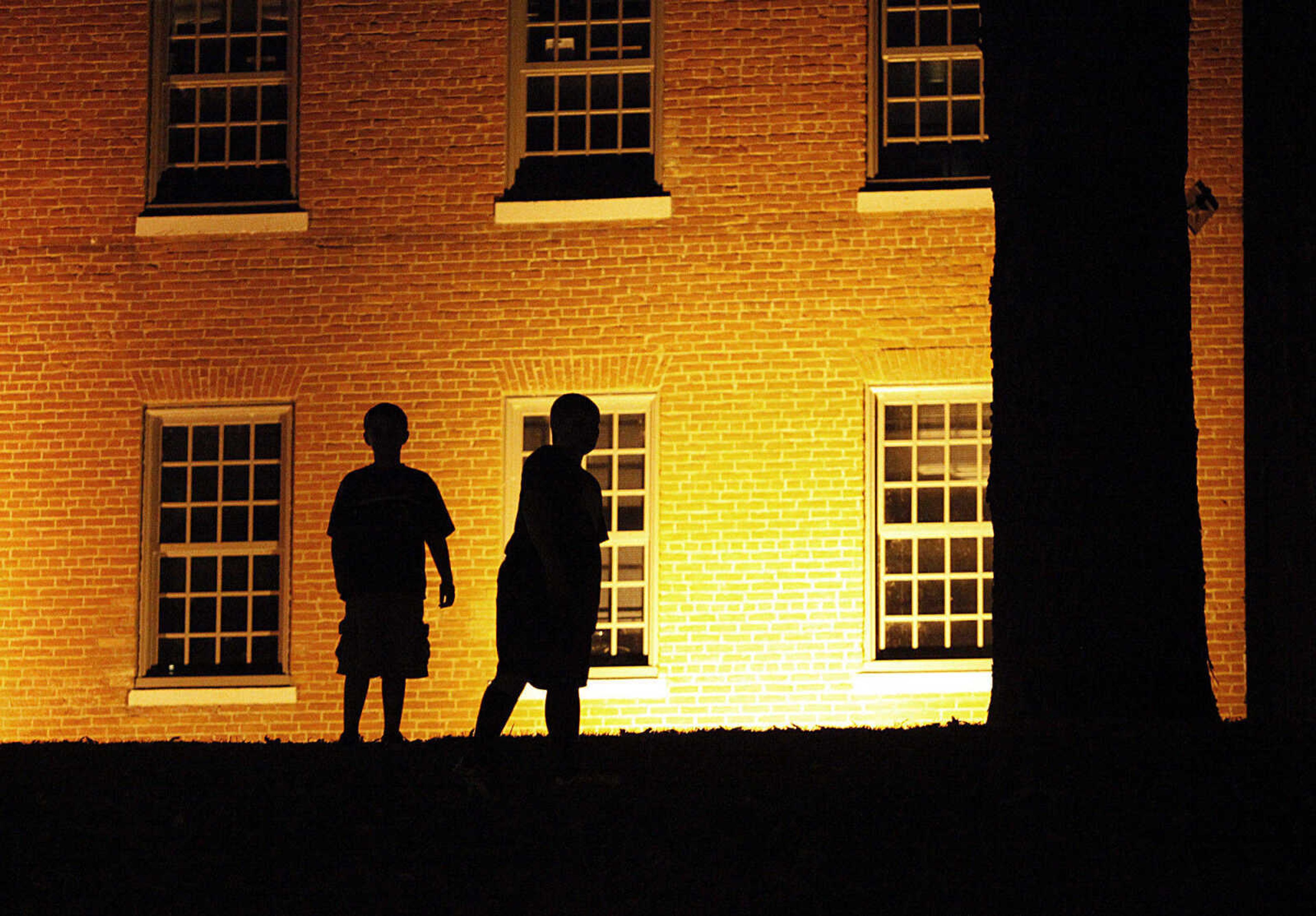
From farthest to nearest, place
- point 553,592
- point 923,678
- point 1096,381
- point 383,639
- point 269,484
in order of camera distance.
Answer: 1. point 269,484
2. point 923,678
3. point 383,639
4. point 1096,381
5. point 553,592

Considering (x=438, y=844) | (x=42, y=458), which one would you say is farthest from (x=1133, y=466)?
(x=42, y=458)

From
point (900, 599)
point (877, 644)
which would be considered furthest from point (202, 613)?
point (900, 599)

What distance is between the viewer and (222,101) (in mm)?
14172

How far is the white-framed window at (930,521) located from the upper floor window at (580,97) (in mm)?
2828

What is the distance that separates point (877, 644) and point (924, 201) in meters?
3.40

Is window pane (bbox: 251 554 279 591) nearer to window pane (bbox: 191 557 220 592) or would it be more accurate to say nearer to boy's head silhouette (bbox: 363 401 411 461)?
window pane (bbox: 191 557 220 592)

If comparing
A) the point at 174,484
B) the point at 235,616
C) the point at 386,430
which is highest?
the point at 386,430

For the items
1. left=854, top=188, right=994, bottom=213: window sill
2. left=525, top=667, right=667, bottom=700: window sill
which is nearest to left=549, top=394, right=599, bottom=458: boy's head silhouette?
left=525, top=667, right=667, bottom=700: window sill

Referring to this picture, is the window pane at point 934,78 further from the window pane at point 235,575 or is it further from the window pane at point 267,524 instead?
the window pane at point 235,575

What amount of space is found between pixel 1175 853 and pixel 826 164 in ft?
28.1

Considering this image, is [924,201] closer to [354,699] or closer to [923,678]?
A: [923,678]

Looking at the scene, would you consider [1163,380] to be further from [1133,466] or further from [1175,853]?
[1175,853]

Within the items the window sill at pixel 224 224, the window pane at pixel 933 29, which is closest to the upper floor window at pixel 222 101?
the window sill at pixel 224 224

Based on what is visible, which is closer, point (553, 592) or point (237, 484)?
point (553, 592)
